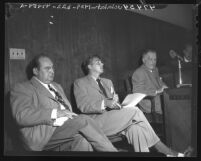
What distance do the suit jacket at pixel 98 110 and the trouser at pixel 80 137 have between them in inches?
3.9

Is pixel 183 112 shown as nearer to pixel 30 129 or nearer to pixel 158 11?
pixel 158 11

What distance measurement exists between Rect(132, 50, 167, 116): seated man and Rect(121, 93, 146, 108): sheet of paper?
33 millimetres

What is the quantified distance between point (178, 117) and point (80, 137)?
873mm

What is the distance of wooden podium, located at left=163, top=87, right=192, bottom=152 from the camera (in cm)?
286

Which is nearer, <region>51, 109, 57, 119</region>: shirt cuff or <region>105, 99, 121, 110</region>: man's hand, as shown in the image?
<region>51, 109, 57, 119</region>: shirt cuff

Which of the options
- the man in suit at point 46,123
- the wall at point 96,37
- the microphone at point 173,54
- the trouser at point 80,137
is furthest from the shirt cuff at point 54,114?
the microphone at point 173,54

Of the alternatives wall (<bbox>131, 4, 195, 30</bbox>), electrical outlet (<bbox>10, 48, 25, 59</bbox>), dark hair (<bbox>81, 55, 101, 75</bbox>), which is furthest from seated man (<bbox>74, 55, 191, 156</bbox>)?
wall (<bbox>131, 4, 195, 30</bbox>)

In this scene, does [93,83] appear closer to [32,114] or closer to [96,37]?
[96,37]

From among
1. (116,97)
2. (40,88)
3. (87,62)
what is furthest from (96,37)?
(40,88)

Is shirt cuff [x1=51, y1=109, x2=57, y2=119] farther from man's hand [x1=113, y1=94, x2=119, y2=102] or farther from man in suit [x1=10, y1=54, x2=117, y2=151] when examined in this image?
man's hand [x1=113, y1=94, x2=119, y2=102]

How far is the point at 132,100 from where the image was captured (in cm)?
292

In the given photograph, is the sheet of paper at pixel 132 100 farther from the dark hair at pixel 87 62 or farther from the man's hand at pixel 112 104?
the dark hair at pixel 87 62

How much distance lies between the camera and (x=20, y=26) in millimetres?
2814

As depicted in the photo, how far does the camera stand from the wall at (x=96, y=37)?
2844 mm
